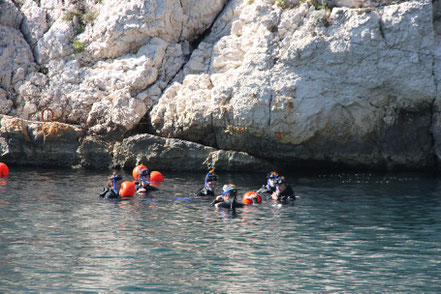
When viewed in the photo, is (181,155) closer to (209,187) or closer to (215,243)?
(209,187)

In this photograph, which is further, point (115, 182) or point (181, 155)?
point (181, 155)

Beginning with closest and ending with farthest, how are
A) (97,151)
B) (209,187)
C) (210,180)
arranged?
(210,180) → (209,187) → (97,151)

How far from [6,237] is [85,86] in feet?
53.3

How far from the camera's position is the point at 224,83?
26.9 m

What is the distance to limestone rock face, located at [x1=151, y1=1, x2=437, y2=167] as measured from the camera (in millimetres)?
25453

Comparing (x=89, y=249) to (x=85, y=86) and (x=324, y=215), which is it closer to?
(x=324, y=215)

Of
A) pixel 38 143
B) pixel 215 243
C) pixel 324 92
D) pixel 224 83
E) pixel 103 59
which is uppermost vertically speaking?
pixel 103 59

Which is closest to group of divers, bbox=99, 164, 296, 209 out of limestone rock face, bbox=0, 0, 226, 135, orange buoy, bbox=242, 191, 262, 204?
orange buoy, bbox=242, 191, 262, 204

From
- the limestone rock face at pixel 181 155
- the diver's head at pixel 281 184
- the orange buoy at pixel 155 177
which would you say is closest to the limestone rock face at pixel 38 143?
the limestone rock face at pixel 181 155

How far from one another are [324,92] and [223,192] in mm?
9466

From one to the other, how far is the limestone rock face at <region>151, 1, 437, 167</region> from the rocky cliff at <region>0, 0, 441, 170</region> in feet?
0.15

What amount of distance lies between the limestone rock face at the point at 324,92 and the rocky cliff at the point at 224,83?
5cm

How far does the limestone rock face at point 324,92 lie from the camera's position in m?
25.5

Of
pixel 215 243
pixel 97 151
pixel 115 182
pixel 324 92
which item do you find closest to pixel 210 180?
pixel 115 182
